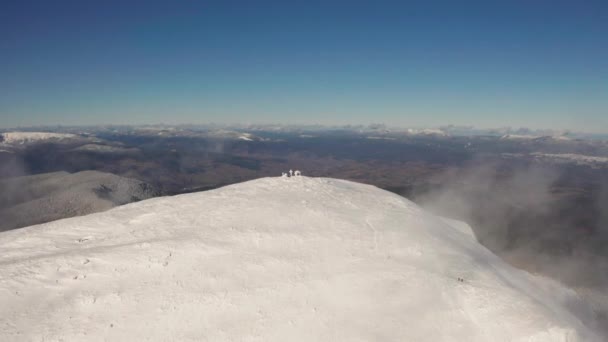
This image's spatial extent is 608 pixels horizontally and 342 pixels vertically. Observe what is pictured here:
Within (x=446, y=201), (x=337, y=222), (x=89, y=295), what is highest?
(x=337, y=222)

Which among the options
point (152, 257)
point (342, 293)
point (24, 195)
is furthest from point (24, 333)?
point (24, 195)

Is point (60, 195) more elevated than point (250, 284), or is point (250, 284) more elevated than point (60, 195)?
point (250, 284)

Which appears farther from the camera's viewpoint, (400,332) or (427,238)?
(427,238)

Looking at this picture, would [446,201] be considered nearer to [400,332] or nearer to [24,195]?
[400,332]

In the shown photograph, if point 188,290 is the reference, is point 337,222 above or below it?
above

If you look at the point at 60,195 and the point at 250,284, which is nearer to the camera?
the point at 250,284
